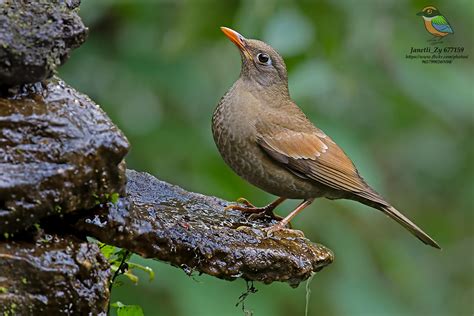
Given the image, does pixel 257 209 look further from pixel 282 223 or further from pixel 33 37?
pixel 33 37

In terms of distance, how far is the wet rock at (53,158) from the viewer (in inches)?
129

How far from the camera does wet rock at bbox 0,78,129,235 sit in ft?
10.7

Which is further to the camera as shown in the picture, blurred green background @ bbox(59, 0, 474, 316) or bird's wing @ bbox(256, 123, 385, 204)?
blurred green background @ bbox(59, 0, 474, 316)

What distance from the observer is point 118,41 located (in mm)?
6699

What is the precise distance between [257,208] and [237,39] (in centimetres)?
112

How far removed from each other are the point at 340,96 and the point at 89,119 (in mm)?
3547

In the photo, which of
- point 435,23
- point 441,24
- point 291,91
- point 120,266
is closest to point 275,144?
point 291,91

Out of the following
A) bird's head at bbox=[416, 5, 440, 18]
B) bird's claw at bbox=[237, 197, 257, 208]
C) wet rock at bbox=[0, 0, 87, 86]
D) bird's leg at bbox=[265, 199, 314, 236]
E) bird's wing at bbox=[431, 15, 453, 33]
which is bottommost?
bird's claw at bbox=[237, 197, 257, 208]

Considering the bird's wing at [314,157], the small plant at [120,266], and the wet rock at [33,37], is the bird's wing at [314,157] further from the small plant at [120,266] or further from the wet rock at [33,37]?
the wet rock at [33,37]

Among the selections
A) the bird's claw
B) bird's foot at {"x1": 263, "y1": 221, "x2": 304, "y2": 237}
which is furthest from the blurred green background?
bird's foot at {"x1": 263, "y1": 221, "x2": 304, "y2": 237}

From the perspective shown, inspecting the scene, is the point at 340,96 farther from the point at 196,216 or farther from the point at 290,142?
the point at 196,216

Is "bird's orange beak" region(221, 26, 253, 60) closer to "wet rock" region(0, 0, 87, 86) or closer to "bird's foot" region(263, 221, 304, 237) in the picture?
"bird's foot" region(263, 221, 304, 237)

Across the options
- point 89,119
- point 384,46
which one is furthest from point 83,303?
point 384,46

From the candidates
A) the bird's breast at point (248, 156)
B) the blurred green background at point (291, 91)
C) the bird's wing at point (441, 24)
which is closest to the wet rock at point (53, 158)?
the bird's breast at point (248, 156)
